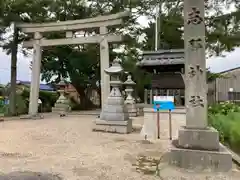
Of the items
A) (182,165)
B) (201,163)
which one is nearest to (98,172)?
(182,165)

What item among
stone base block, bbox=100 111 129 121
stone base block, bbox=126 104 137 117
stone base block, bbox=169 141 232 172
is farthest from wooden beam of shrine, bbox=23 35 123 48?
stone base block, bbox=169 141 232 172

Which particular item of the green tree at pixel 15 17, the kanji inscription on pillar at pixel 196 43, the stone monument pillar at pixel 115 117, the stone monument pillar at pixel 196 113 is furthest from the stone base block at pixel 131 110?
the kanji inscription on pillar at pixel 196 43

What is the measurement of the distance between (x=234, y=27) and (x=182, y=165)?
943 centimetres

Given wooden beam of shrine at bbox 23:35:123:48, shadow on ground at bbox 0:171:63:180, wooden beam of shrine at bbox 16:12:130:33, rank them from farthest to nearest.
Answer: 1. wooden beam of shrine at bbox 23:35:123:48
2. wooden beam of shrine at bbox 16:12:130:33
3. shadow on ground at bbox 0:171:63:180

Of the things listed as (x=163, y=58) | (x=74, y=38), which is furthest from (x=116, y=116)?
(x=74, y=38)

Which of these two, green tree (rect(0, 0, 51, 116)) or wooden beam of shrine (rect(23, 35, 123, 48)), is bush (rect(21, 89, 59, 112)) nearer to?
green tree (rect(0, 0, 51, 116))

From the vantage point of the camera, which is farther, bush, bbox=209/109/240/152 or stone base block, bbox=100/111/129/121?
stone base block, bbox=100/111/129/121

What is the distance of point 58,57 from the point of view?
18.6 meters

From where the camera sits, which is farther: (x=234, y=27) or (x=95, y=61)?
(x=95, y=61)

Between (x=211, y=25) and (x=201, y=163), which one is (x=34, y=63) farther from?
(x=201, y=163)

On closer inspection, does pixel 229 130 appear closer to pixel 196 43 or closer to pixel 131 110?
pixel 196 43

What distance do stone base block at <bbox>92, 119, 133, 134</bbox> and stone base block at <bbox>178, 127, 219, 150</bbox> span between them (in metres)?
4.12

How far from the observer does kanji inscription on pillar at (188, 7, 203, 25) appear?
3.92 metres

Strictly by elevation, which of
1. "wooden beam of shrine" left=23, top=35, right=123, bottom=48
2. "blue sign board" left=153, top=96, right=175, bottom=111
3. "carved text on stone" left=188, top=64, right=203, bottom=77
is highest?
"wooden beam of shrine" left=23, top=35, right=123, bottom=48
